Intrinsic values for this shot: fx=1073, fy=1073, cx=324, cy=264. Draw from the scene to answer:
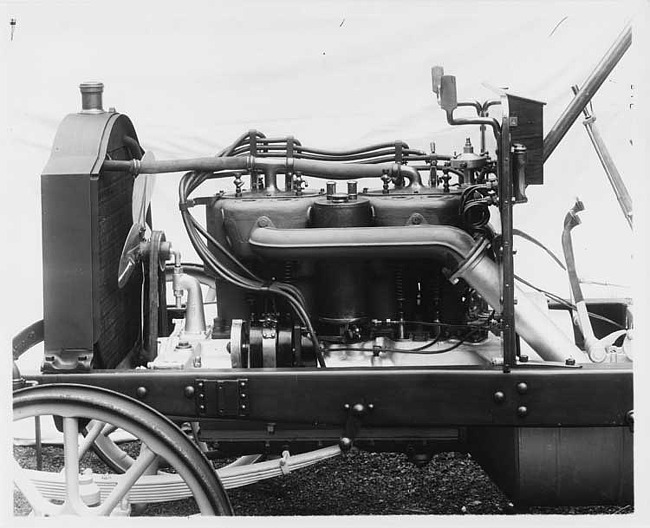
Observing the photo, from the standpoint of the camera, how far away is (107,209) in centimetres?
354

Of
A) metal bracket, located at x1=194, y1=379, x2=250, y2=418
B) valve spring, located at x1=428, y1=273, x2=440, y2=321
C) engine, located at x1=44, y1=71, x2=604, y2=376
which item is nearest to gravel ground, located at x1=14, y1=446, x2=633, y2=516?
engine, located at x1=44, y1=71, x2=604, y2=376

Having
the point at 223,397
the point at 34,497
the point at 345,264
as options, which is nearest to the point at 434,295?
the point at 345,264

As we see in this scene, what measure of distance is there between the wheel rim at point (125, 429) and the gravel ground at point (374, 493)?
102cm

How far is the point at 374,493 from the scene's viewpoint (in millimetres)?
4465

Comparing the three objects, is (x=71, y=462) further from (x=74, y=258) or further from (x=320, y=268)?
(x=320, y=268)

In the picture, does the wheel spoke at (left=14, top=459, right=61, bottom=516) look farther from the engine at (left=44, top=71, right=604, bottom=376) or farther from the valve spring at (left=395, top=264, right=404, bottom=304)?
the valve spring at (left=395, top=264, right=404, bottom=304)

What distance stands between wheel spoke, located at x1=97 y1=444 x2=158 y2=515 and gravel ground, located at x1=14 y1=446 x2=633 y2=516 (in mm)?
985

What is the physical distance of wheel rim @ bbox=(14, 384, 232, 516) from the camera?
10.4 feet

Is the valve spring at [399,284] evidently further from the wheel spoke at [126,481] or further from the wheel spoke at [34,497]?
the wheel spoke at [34,497]

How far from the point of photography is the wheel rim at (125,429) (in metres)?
3.16

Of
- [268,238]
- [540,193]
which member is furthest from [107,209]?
[540,193]

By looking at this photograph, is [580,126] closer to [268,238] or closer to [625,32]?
[625,32]

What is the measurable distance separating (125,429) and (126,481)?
18cm

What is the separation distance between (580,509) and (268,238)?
1.82 metres
